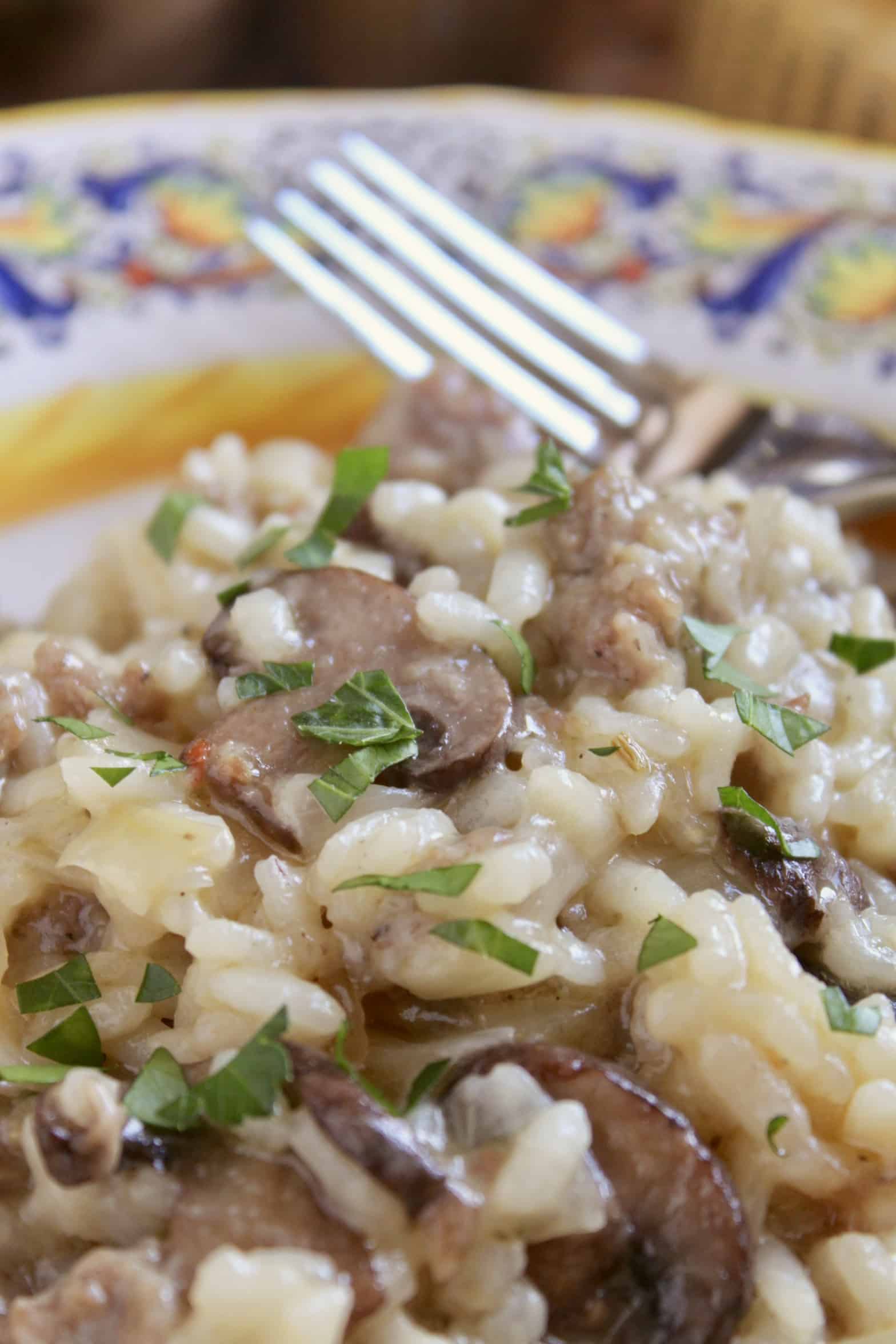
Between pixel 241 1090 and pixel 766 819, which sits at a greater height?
pixel 766 819

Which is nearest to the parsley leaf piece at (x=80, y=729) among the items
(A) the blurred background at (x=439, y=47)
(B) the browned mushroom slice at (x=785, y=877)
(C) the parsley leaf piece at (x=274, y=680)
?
(C) the parsley leaf piece at (x=274, y=680)

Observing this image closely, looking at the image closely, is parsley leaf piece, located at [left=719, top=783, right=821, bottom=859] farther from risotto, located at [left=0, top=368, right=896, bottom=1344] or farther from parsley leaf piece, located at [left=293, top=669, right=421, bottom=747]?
parsley leaf piece, located at [left=293, top=669, right=421, bottom=747]

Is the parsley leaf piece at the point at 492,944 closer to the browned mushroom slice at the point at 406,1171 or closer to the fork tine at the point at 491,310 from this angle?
the browned mushroom slice at the point at 406,1171

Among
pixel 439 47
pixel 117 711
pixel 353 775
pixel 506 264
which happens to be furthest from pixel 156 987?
pixel 439 47

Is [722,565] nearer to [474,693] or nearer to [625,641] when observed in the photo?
[625,641]

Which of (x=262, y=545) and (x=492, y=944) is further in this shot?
(x=262, y=545)

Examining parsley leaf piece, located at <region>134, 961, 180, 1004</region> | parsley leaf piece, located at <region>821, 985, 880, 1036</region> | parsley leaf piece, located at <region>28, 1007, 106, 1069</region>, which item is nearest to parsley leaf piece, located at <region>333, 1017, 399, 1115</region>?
parsley leaf piece, located at <region>134, 961, 180, 1004</region>

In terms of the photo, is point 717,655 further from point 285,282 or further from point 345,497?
point 285,282

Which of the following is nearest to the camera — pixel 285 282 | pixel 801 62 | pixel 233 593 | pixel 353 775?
pixel 353 775
